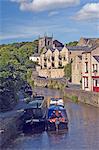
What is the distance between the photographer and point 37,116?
10.2 metres

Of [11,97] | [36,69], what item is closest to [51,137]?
[11,97]

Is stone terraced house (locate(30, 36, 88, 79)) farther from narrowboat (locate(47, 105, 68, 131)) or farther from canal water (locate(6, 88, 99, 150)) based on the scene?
narrowboat (locate(47, 105, 68, 131))

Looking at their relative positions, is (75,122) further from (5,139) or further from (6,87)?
(5,139)

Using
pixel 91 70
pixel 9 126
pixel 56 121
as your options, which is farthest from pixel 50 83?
pixel 9 126

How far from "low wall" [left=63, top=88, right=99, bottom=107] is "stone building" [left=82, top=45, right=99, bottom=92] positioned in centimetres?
63

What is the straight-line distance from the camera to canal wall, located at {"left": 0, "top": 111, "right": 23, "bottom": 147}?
26.3 ft

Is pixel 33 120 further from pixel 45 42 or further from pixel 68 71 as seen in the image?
pixel 45 42

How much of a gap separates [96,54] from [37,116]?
25.8 ft

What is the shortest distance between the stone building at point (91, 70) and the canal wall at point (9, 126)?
22.8 ft

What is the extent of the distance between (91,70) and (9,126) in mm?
8982

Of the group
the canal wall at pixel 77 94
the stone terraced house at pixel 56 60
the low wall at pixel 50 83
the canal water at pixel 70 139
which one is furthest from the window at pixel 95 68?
the stone terraced house at pixel 56 60

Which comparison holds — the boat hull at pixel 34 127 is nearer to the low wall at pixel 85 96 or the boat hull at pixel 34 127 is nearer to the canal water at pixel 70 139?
the canal water at pixel 70 139

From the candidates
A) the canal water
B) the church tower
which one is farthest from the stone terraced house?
the canal water

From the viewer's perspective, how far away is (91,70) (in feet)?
57.1
